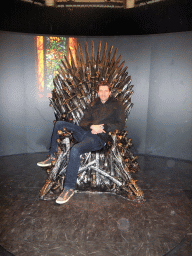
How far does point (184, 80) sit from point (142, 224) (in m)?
3.08

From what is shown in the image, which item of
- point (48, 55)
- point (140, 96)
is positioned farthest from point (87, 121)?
point (48, 55)

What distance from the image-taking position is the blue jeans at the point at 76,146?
2.61 meters

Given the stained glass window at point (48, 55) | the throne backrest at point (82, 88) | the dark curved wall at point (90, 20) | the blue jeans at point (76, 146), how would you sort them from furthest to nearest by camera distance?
the stained glass window at point (48, 55) < the dark curved wall at point (90, 20) < the throne backrest at point (82, 88) < the blue jeans at point (76, 146)

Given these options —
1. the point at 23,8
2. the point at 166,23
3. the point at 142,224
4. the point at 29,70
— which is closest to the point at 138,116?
the point at 166,23

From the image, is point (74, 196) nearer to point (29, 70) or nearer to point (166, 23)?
point (29, 70)

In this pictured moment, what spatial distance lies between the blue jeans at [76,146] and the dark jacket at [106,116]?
0.09 metres

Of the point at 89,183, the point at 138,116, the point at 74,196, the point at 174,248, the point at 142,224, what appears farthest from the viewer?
the point at 138,116

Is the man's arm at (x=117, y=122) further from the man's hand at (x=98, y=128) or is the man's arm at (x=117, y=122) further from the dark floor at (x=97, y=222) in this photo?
the dark floor at (x=97, y=222)

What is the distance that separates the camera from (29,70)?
4484 millimetres

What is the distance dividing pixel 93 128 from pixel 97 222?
112 cm

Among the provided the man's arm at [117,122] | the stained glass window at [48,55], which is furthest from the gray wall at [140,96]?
the man's arm at [117,122]

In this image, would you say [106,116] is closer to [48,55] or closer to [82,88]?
[82,88]

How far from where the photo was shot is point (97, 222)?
2.21 m

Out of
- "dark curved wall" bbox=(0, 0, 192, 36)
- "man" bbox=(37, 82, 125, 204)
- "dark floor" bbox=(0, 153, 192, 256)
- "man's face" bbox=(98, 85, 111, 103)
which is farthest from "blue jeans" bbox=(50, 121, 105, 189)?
"dark curved wall" bbox=(0, 0, 192, 36)
